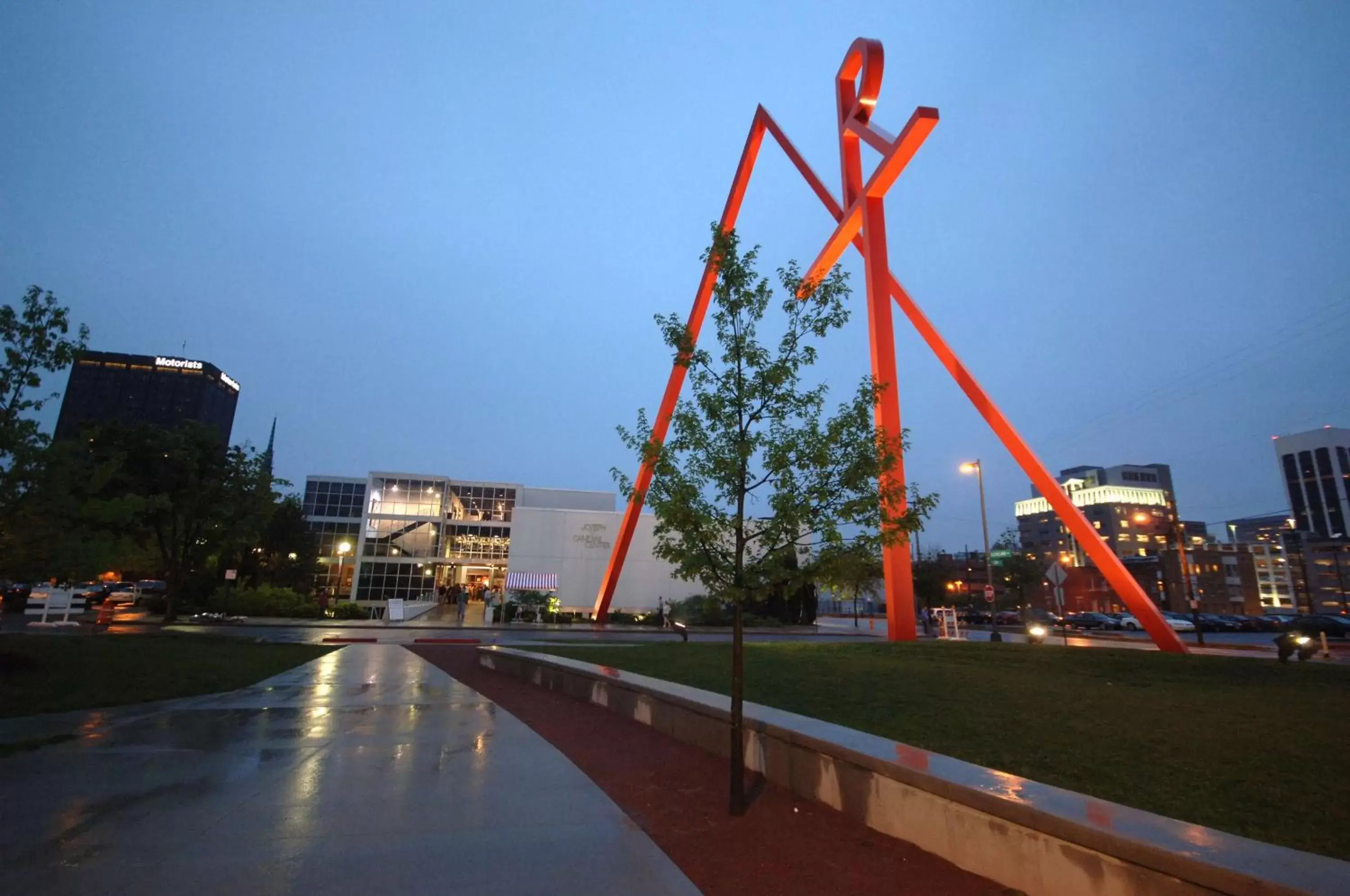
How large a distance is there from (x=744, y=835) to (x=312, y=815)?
341cm

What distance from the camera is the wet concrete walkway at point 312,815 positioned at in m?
4.09

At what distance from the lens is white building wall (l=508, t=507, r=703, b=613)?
1698 inches

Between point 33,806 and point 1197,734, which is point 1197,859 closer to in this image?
point 1197,734

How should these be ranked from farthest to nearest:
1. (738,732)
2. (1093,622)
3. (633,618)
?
1. (1093,622)
2. (633,618)
3. (738,732)

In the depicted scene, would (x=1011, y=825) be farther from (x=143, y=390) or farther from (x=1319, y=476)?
(x=143, y=390)

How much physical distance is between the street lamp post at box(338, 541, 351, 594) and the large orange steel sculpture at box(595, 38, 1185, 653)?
33205 mm

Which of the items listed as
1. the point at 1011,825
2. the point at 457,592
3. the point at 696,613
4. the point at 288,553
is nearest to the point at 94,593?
the point at 288,553

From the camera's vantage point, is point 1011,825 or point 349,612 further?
point 349,612

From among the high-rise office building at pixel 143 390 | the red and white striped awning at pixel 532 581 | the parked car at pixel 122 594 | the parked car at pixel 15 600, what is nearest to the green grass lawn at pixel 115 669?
the parked car at pixel 15 600

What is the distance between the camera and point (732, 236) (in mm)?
6961

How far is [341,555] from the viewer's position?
50.5 meters

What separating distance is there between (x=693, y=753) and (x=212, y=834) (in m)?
4.58

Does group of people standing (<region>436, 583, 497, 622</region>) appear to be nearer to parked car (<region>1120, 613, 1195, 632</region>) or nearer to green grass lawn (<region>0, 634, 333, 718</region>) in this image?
green grass lawn (<region>0, 634, 333, 718</region>)

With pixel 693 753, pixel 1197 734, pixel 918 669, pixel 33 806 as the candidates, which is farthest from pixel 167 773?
pixel 918 669
